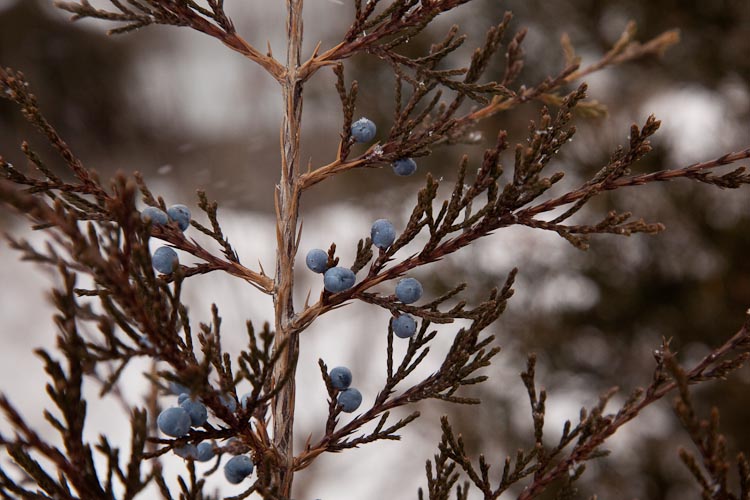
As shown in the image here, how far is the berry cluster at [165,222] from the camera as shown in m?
1.11

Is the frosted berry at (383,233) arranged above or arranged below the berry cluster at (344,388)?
above

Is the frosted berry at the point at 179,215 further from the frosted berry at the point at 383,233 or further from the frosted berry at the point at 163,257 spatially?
the frosted berry at the point at 383,233

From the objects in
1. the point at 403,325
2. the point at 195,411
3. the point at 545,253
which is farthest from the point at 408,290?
the point at 545,253

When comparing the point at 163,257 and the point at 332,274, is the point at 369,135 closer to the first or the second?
the point at 332,274

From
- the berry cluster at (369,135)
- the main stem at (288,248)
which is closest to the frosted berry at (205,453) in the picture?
the main stem at (288,248)

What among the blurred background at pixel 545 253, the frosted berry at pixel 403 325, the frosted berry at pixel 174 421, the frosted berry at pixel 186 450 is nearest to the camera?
the frosted berry at pixel 174 421

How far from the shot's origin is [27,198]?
0.84m

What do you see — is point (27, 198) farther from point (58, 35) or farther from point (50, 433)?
point (58, 35)

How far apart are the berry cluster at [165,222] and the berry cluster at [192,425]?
0.21m

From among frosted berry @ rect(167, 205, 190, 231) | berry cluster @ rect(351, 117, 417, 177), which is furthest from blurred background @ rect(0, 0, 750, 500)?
berry cluster @ rect(351, 117, 417, 177)

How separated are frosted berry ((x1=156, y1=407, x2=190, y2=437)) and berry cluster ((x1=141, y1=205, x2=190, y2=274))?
0.23 m

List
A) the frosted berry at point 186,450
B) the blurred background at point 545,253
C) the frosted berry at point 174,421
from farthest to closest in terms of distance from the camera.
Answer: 1. the blurred background at point 545,253
2. the frosted berry at point 186,450
3. the frosted berry at point 174,421

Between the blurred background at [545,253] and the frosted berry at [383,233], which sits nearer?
the frosted berry at [383,233]

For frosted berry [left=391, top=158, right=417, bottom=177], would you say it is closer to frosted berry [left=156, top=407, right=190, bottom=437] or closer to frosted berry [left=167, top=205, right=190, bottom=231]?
frosted berry [left=167, top=205, right=190, bottom=231]
